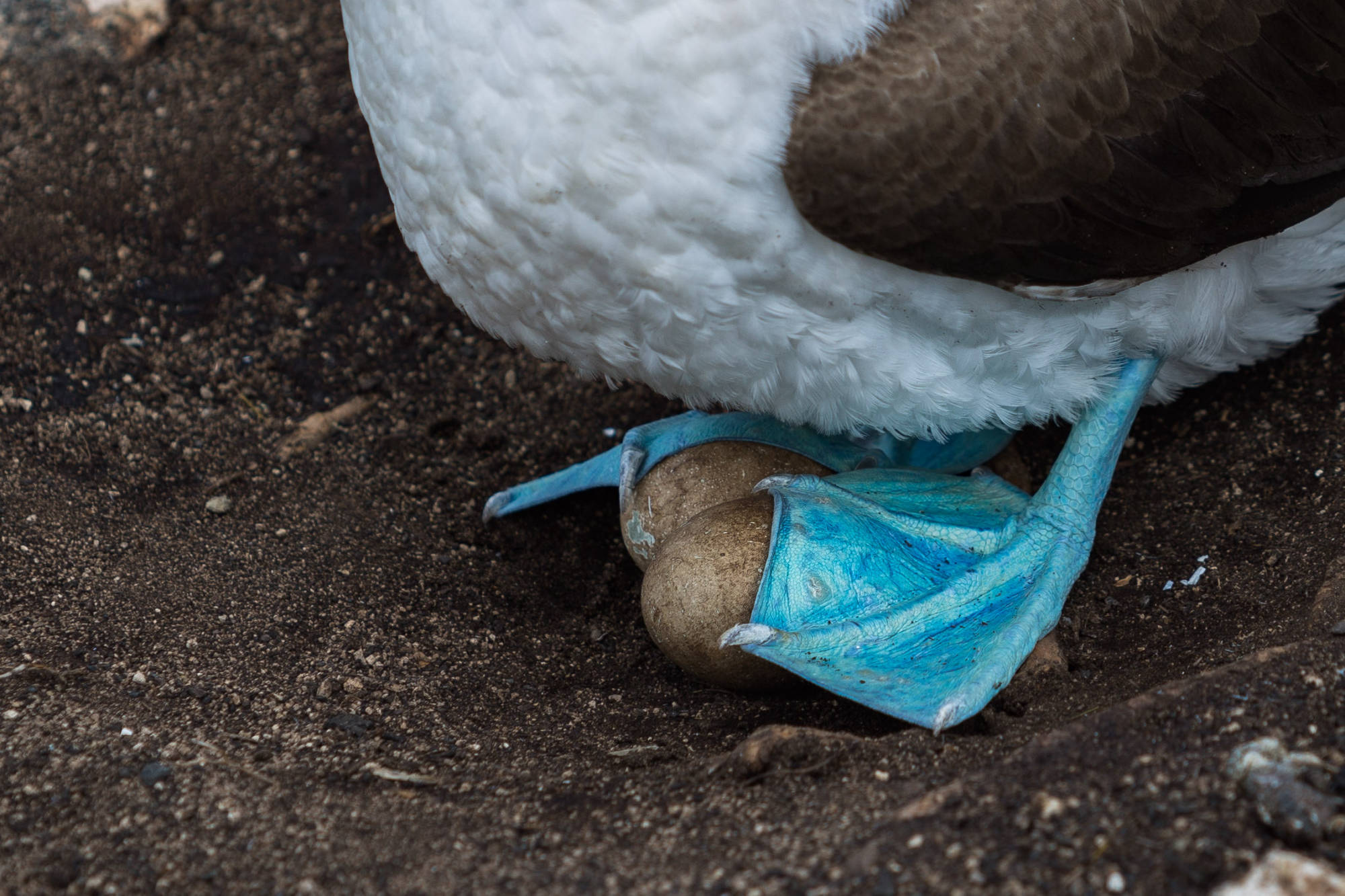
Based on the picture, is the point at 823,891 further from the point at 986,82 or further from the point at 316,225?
the point at 316,225

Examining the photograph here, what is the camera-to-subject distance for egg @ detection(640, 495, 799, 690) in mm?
2389

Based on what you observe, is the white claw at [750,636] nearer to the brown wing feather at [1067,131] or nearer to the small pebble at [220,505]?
the brown wing feather at [1067,131]

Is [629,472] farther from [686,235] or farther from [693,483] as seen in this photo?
[686,235]

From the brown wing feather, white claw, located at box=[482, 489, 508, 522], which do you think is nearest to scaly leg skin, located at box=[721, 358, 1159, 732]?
the brown wing feather

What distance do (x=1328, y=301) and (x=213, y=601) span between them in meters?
2.77

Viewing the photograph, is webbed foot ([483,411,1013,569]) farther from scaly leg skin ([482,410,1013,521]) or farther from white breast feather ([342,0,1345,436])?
white breast feather ([342,0,1345,436])

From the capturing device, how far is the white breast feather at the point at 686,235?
1965 millimetres

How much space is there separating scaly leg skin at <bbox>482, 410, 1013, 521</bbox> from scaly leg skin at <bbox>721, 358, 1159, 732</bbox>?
0.13m

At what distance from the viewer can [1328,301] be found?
9.53ft

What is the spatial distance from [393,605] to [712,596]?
32.5 inches

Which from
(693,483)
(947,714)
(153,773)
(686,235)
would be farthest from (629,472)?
(153,773)

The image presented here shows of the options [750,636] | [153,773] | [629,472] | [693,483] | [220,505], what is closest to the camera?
[153,773]

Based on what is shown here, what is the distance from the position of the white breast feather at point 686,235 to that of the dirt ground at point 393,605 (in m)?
0.56

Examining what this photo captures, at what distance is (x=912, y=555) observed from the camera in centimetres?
258
